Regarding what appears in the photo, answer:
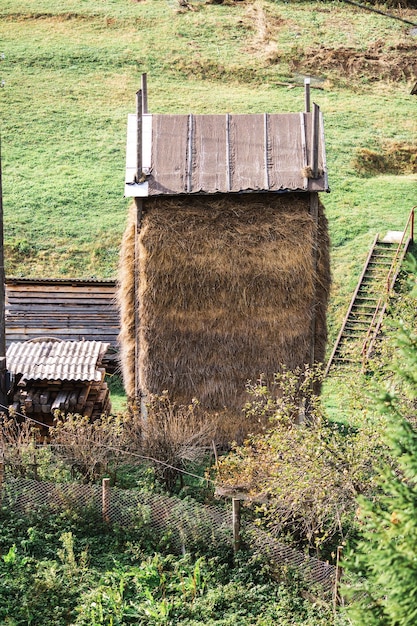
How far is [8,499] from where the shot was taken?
45.4ft

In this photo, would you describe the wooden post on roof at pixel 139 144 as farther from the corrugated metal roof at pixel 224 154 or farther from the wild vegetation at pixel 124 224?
the wild vegetation at pixel 124 224

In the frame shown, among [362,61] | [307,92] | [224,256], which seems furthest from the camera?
[362,61]

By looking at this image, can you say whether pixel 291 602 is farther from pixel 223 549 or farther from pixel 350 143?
pixel 350 143

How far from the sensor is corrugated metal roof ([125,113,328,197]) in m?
15.8

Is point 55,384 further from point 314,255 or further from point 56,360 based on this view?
point 314,255

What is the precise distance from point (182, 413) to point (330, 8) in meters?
36.3

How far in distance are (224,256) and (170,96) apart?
22767 millimetres

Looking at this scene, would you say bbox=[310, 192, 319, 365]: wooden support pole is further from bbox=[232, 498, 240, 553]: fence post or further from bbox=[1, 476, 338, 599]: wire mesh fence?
bbox=[232, 498, 240, 553]: fence post

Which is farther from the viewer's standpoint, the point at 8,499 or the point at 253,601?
the point at 8,499

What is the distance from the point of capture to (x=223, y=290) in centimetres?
1599

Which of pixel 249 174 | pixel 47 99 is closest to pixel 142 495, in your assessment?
pixel 249 174

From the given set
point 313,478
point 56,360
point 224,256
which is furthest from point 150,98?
point 313,478

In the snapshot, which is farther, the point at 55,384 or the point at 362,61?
the point at 362,61

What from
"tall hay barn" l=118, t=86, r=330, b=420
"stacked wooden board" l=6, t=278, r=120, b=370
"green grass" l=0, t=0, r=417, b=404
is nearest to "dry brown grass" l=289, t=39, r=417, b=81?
"green grass" l=0, t=0, r=417, b=404
